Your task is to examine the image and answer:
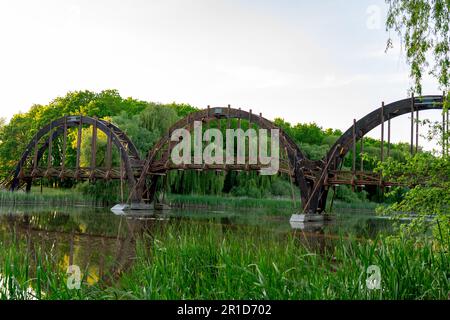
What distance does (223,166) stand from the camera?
101 ft

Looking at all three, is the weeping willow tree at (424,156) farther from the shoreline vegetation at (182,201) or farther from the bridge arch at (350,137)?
the shoreline vegetation at (182,201)

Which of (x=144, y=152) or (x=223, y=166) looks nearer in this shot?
(x=223, y=166)

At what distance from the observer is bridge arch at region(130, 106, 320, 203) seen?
2883 cm

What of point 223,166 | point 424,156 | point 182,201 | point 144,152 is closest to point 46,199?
point 144,152

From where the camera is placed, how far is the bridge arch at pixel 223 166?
94.6ft

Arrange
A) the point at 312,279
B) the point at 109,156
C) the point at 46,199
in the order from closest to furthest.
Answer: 1. the point at 312,279
2. the point at 109,156
3. the point at 46,199

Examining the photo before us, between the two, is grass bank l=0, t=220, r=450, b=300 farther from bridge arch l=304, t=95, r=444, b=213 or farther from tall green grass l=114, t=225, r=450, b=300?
bridge arch l=304, t=95, r=444, b=213

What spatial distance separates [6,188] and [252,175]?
2127 centimetres

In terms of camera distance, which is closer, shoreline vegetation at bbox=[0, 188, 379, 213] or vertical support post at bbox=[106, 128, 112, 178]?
vertical support post at bbox=[106, 128, 112, 178]

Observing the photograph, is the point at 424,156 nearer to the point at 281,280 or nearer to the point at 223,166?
the point at 281,280

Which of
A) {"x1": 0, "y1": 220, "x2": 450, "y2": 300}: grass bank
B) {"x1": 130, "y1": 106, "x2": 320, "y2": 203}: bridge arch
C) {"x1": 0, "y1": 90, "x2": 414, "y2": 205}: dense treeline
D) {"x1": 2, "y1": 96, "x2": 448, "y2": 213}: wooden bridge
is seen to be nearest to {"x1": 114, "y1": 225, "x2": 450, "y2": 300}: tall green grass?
{"x1": 0, "y1": 220, "x2": 450, "y2": 300}: grass bank

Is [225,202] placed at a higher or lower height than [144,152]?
lower

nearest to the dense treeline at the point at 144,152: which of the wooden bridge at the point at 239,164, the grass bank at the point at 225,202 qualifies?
the grass bank at the point at 225,202

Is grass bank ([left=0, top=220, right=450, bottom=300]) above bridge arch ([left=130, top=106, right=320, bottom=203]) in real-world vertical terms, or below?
below
